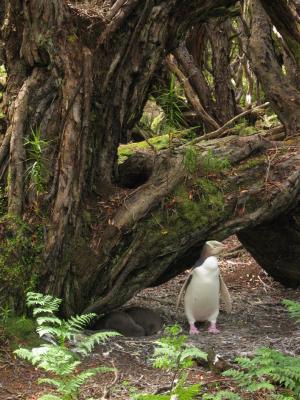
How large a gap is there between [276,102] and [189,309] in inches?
110

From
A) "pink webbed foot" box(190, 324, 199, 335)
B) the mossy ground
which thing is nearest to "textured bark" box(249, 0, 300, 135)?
the mossy ground

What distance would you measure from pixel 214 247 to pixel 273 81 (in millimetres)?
2519

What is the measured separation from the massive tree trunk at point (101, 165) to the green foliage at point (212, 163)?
1cm

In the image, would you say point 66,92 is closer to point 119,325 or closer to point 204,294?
point 119,325

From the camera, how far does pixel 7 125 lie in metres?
5.90

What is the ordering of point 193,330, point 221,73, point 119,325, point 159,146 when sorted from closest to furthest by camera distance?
point 119,325 → point 193,330 → point 159,146 → point 221,73

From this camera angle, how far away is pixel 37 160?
5.48 metres

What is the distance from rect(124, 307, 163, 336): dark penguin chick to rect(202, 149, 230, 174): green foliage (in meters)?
1.55

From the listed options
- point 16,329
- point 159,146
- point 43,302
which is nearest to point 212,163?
point 159,146

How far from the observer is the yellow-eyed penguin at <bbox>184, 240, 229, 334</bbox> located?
6.70 meters

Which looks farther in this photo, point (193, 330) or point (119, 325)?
point (193, 330)

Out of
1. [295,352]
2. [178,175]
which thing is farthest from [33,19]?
[295,352]

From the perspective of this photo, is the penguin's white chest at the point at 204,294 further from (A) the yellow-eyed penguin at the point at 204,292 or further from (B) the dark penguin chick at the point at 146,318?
(B) the dark penguin chick at the point at 146,318

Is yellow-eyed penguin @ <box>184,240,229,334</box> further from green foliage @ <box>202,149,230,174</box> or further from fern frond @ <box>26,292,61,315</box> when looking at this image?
fern frond @ <box>26,292,61,315</box>
